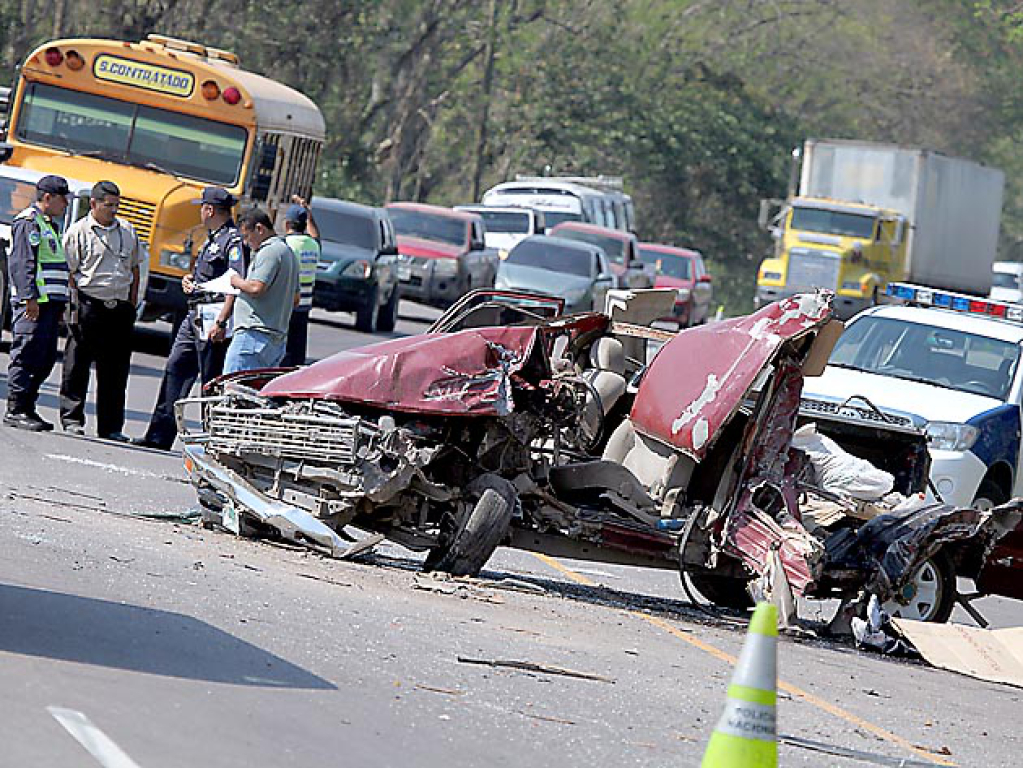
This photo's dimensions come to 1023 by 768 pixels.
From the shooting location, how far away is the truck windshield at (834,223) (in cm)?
4175

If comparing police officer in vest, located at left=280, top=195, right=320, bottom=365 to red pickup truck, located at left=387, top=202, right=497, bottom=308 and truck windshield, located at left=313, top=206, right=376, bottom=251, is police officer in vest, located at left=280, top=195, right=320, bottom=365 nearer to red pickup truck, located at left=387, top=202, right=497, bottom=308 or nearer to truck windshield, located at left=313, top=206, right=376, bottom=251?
truck windshield, located at left=313, top=206, right=376, bottom=251

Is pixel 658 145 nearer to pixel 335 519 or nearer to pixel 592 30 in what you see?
pixel 592 30

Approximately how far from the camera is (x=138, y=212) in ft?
62.2

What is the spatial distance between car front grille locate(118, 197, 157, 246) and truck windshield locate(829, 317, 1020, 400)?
7.08 meters

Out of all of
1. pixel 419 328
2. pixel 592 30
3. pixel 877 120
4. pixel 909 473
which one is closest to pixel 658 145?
pixel 592 30

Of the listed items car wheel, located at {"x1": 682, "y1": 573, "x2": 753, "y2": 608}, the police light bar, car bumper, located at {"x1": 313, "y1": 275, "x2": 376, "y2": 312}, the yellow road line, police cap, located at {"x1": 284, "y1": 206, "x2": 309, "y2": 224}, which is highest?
police cap, located at {"x1": 284, "y1": 206, "x2": 309, "y2": 224}

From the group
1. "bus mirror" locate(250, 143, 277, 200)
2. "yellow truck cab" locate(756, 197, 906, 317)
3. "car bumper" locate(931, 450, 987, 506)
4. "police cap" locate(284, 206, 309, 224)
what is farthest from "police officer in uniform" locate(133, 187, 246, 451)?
"yellow truck cab" locate(756, 197, 906, 317)

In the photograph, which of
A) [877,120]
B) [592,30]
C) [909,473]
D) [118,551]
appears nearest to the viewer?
[118,551]

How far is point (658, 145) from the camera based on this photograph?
211 ft

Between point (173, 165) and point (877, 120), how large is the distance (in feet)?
199

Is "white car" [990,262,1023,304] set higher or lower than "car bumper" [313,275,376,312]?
higher

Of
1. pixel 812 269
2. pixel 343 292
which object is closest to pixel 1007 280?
pixel 812 269

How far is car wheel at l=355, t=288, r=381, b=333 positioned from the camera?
27.8 m

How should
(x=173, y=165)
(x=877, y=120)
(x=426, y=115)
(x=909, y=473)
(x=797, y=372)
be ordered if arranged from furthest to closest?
1. (x=877, y=120)
2. (x=426, y=115)
3. (x=173, y=165)
4. (x=909, y=473)
5. (x=797, y=372)
